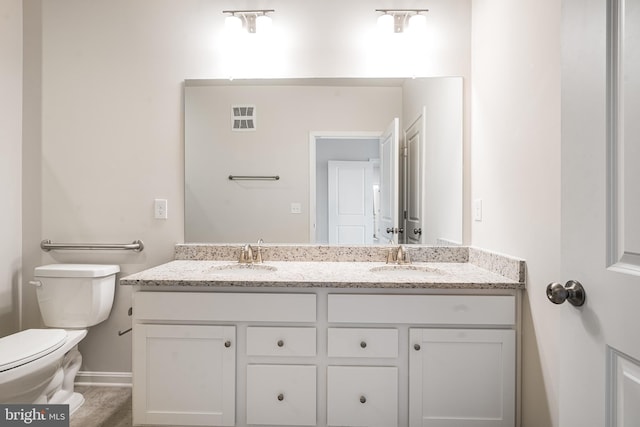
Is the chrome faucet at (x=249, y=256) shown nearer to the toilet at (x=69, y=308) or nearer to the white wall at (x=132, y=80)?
the white wall at (x=132, y=80)

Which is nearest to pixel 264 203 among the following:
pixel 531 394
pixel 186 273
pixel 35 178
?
pixel 186 273

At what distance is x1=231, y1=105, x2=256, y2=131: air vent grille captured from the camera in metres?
2.06

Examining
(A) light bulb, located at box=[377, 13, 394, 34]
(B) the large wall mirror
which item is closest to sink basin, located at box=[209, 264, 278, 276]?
(B) the large wall mirror

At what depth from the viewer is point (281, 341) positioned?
4.93 feet

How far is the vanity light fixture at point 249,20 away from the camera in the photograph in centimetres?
198

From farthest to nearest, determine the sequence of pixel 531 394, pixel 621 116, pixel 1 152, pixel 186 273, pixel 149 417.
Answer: pixel 1 152 < pixel 186 273 < pixel 149 417 < pixel 531 394 < pixel 621 116

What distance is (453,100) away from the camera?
2.01 meters

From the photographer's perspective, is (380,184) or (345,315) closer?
(345,315)

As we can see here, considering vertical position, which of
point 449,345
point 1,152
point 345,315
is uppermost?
point 1,152

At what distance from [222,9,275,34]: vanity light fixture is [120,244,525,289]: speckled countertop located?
125 centimetres

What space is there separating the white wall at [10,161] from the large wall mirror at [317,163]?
3.24 ft

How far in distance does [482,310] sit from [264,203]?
4.15 ft

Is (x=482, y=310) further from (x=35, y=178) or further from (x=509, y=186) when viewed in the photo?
(x=35, y=178)

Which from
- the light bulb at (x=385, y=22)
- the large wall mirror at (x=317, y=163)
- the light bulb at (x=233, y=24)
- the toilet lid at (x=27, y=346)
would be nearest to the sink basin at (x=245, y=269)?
the large wall mirror at (x=317, y=163)
